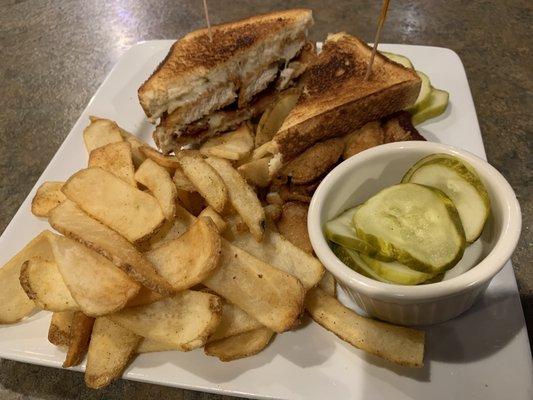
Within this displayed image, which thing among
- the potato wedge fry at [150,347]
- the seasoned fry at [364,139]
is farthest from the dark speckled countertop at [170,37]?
the potato wedge fry at [150,347]

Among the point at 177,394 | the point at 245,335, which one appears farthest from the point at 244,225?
the point at 177,394

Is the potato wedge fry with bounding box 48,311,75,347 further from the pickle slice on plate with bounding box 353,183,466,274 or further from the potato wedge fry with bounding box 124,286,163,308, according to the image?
the pickle slice on plate with bounding box 353,183,466,274

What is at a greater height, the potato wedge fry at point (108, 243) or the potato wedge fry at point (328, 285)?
the potato wedge fry at point (108, 243)

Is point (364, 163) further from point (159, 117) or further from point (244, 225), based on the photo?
point (159, 117)

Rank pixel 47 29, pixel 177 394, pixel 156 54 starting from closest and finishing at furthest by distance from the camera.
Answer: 1. pixel 177 394
2. pixel 156 54
3. pixel 47 29

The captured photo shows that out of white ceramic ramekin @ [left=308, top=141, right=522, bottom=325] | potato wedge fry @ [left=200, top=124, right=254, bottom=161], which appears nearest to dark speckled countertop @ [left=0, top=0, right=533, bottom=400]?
white ceramic ramekin @ [left=308, top=141, right=522, bottom=325]

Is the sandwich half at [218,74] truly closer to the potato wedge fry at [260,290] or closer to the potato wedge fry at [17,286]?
the potato wedge fry at [17,286]

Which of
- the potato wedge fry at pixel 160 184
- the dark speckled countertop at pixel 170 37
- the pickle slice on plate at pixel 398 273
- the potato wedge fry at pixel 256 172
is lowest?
the dark speckled countertop at pixel 170 37
